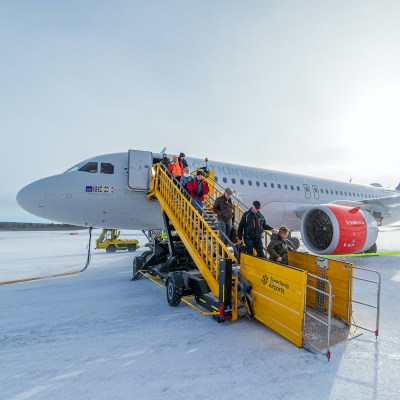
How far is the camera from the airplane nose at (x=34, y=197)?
26.9 ft

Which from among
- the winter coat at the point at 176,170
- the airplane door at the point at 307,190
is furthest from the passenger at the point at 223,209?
the airplane door at the point at 307,190

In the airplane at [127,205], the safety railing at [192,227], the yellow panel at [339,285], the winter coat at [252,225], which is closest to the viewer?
the yellow panel at [339,285]

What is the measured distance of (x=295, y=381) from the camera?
2754 mm

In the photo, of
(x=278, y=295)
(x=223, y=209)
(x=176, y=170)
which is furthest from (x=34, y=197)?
(x=278, y=295)

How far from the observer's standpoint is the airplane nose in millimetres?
8195

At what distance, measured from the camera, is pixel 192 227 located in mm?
6180

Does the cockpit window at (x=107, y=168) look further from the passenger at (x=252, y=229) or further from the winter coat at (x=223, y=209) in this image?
the passenger at (x=252, y=229)

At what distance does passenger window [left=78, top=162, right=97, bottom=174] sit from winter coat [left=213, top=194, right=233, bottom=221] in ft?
16.9

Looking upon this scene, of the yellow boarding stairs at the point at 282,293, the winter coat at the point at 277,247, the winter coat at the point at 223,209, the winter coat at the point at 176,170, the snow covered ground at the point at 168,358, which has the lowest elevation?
the snow covered ground at the point at 168,358

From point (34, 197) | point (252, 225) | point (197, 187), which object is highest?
point (197, 187)

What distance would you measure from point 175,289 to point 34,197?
597 centimetres

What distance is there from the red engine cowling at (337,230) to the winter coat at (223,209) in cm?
377

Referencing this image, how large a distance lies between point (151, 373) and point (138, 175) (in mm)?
6842

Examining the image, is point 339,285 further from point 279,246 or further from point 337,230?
point 337,230
